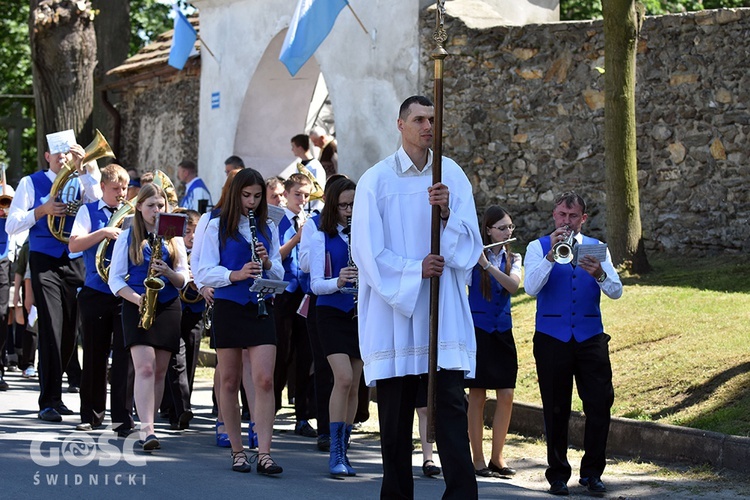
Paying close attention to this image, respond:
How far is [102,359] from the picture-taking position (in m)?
10.3

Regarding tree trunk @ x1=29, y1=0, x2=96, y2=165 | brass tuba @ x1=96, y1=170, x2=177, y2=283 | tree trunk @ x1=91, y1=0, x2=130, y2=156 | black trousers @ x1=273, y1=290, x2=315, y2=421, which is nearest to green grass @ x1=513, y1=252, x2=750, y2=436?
black trousers @ x1=273, y1=290, x2=315, y2=421

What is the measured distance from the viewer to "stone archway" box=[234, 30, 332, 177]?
73.5 feet

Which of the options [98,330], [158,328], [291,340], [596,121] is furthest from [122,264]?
[596,121]

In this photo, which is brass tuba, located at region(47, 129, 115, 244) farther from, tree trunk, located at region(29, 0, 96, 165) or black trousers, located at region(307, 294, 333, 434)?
tree trunk, located at region(29, 0, 96, 165)

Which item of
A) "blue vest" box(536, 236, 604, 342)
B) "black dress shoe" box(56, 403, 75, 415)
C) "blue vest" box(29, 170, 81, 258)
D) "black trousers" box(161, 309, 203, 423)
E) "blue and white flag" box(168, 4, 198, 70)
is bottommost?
"black dress shoe" box(56, 403, 75, 415)

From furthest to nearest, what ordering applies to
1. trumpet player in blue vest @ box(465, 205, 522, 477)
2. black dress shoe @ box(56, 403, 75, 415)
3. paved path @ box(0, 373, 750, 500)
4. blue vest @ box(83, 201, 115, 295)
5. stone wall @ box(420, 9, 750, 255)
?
1. stone wall @ box(420, 9, 750, 255)
2. black dress shoe @ box(56, 403, 75, 415)
3. blue vest @ box(83, 201, 115, 295)
4. trumpet player in blue vest @ box(465, 205, 522, 477)
5. paved path @ box(0, 373, 750, 500)

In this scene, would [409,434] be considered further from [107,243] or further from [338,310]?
[107,243]

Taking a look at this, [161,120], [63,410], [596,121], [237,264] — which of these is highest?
[161,120]

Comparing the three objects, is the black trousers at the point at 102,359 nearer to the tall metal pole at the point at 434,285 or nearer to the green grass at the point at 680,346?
the green grass at the point at 680,346

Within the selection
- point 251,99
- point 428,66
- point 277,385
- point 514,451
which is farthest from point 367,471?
point 251,99

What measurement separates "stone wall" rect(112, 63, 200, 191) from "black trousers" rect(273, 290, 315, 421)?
1336 cm

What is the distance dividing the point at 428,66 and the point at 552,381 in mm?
10517

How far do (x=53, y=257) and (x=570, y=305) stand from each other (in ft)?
16.2

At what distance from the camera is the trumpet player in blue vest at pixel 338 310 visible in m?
8.78
